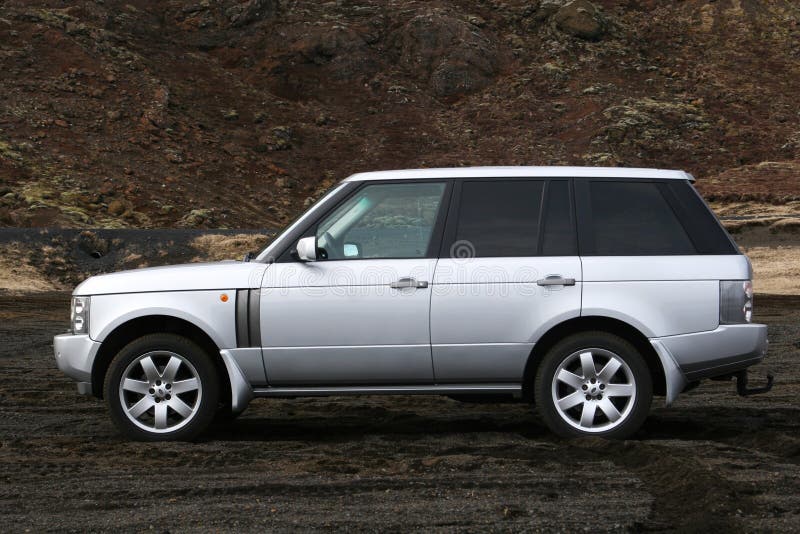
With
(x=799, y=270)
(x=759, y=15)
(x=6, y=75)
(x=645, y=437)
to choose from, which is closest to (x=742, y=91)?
(x=759, y=15)

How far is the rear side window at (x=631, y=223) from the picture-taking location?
718cm

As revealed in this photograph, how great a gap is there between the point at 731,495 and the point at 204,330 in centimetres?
353

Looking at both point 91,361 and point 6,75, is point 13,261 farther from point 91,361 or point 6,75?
point 91,361

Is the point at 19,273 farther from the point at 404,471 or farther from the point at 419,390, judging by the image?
the point at 404,471

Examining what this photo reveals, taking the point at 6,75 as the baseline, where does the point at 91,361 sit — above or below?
below

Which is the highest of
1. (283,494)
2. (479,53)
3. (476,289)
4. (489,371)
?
(479,53)

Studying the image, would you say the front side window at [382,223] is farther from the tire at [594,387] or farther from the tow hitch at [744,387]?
the tow hitch at [744,387]

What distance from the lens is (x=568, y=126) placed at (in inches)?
1626

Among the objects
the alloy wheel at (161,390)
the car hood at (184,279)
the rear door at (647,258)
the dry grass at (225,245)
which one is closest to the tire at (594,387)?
the rear door at (647,258)

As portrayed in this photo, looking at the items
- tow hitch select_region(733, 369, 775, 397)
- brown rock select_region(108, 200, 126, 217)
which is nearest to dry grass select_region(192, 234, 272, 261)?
brown rock select_region(108, 200, 126, 217)

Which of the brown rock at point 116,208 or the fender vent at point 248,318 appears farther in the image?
the brown rock at point 116,208

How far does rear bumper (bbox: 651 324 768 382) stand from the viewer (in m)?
7.04

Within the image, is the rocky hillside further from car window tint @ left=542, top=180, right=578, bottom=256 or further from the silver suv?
car window tint @ left=542, top=180, right=578, bottom=256

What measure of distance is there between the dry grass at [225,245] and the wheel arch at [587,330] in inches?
759
